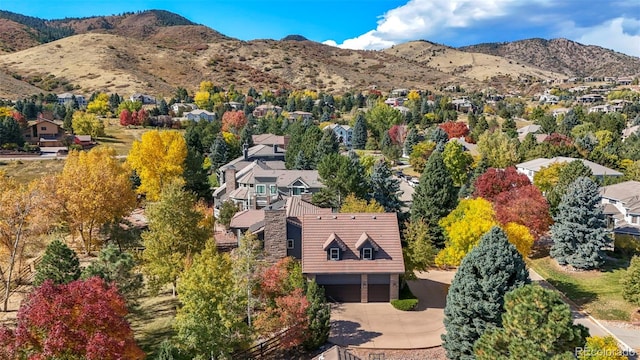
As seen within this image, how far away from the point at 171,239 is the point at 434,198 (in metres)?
29.6

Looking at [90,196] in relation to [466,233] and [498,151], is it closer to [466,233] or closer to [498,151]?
[466,233]

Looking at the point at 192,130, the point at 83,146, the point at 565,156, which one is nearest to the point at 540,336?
the point at 565,156

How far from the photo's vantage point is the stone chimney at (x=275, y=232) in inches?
1604

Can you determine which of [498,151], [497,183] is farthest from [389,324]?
[498,151]

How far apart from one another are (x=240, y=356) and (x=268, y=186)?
36.1 m

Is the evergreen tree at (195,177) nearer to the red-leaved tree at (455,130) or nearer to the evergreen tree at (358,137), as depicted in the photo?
the evergreen tree at (358,137)

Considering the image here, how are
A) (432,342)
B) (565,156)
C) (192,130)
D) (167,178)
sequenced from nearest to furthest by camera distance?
(432,342)
(167,178)
(565,156)
(192,130)

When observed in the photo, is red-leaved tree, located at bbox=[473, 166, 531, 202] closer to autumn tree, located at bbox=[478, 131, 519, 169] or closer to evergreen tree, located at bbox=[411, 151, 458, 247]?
evergreen tree, located at bbox=[411, 151, 458, 247]

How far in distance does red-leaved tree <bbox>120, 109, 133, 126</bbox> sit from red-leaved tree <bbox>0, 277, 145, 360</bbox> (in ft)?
364

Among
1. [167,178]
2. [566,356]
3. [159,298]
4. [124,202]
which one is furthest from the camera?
[167,178]

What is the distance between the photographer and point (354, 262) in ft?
125

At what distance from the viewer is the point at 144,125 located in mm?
125562

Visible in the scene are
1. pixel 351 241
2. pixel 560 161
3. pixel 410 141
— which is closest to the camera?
pixel 351 241

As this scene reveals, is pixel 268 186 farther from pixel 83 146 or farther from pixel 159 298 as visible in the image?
pixel 83 146
